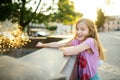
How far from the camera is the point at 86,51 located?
A: 305 centimetres

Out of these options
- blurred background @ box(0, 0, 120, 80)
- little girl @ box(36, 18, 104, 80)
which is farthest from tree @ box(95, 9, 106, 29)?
little girl @ box(36, 18, 104, 80)

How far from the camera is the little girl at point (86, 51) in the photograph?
2961 mm

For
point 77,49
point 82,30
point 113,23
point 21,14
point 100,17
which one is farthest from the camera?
point 113,23

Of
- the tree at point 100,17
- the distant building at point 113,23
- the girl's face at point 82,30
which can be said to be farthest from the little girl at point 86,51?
the distant building at point 113,23

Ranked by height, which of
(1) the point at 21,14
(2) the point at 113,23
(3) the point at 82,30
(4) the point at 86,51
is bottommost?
(2) the point at 113,23

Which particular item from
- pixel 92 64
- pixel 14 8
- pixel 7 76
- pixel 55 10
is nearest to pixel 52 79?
pixel 7 76

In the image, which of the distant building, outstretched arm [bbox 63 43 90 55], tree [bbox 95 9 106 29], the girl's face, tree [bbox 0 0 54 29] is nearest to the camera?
outstretched arm [bbox 63 43 90 55]

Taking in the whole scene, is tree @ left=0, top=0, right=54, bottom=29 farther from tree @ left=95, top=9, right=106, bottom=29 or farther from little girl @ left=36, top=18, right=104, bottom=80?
tree @ left=95, top=9, right=106, bottom=29

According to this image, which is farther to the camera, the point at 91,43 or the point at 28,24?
the point at 28,24

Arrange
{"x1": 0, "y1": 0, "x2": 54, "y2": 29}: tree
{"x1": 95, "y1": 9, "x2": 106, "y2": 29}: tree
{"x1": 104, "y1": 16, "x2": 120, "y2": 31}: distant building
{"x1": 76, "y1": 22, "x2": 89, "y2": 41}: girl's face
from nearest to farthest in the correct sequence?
{"x1": 76, "y1": 22, "x2": 89, "y2": 41}: girl's face
{"x1": 0, "y1": 0, "x2": 54, "y2": 29}: tree
{"x1": 95, "y1": 9, "x2": 106, "y2": 29}: tree
{"x1": 104, "y1": 16, "x2": 120, "y2": 31}: distant building

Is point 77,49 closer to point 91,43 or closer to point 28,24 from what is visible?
point 91,43

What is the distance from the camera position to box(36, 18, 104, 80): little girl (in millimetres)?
2961

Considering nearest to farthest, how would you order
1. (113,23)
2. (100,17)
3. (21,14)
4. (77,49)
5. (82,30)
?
(77,49) < (82,30) < (21,14) < (100,17) < (113,23)

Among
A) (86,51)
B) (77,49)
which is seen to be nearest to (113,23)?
(86,51)
